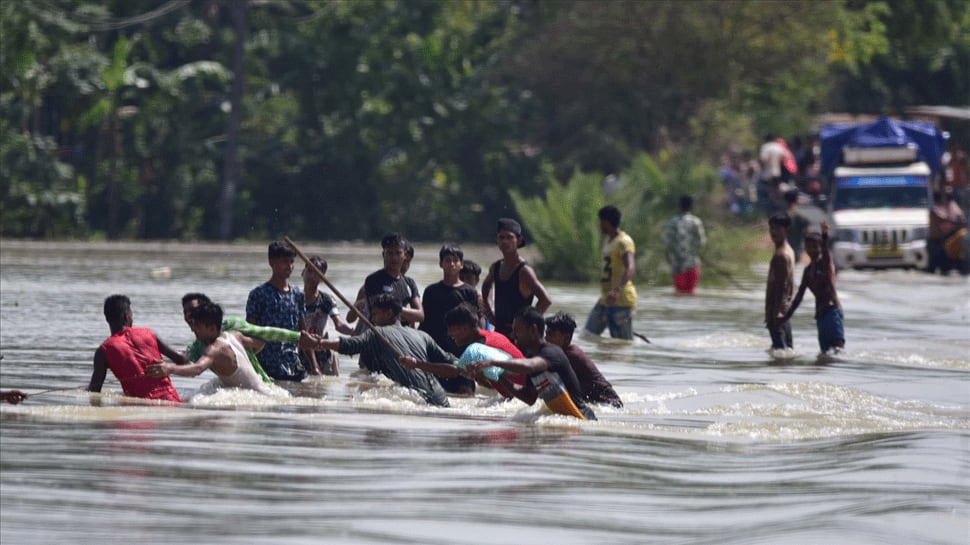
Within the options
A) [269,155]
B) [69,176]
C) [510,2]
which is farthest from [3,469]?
[510,2]

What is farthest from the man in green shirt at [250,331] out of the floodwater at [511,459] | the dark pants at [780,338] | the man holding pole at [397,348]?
the dark pants at [780,338]

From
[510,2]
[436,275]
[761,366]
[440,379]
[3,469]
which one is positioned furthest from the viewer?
[510,2]

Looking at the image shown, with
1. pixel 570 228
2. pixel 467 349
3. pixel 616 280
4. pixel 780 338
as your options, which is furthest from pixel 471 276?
pixel 570 228

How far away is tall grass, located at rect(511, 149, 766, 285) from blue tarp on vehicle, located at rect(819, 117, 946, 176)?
5532 mm

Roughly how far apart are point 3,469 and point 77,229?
35.1 meters

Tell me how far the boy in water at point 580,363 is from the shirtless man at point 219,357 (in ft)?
7.05

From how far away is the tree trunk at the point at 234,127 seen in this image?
1769 inches

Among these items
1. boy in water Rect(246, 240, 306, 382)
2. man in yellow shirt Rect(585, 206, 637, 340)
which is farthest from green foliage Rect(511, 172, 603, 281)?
boy in water Rect(246, 240, 306, 382)

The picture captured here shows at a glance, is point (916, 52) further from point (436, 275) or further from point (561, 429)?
point (561, 429)

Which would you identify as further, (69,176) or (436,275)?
(69,176)

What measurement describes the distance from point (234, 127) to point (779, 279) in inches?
1141

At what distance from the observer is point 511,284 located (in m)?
15.9

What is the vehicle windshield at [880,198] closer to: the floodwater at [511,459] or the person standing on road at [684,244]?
the person standing on road at [684,244]

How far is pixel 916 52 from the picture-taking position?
59.2 metres
